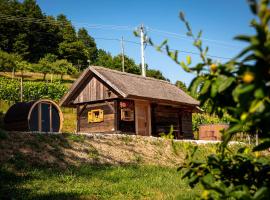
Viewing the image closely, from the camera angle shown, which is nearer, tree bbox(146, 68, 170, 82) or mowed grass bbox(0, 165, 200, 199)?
mowed grass bbox(0, 165, 200, 199)

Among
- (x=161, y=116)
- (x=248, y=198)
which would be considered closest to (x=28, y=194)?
(x=248, y=198)

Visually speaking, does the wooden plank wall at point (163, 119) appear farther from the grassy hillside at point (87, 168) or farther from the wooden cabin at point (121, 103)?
the grassy hillside at point (87, 168)

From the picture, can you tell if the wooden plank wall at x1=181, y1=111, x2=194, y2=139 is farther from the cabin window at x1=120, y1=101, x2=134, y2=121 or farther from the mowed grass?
the mowed grass

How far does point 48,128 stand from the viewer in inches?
958

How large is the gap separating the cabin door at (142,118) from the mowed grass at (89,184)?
13847 mm

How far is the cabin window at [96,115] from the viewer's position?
25.5m

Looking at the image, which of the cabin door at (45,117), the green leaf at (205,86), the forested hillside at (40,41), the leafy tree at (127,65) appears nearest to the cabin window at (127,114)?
the cabin door at (45,117)

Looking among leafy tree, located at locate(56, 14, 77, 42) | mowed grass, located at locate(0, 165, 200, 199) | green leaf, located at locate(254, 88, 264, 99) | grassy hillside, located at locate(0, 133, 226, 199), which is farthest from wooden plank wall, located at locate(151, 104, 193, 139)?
leafy tree, located at locate(56, 14, 77, 42)

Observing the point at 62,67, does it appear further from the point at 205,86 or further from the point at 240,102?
the point at 240,102

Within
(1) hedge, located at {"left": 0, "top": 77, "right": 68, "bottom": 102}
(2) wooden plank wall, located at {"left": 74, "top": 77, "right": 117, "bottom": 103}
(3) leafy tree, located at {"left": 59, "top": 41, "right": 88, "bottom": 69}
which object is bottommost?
(2) wooden plank wall, located at {"left": 74, "top": 77, "right": 117, "bottom": 103}

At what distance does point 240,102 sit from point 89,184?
25.4 feet

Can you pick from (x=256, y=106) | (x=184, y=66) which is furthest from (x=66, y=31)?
(x=256, y=106)

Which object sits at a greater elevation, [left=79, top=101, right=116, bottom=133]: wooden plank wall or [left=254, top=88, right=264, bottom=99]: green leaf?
[left=79, top=101, right=116, bottom=133]: wooden plank wall

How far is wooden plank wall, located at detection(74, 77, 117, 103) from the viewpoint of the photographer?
25.1 m
